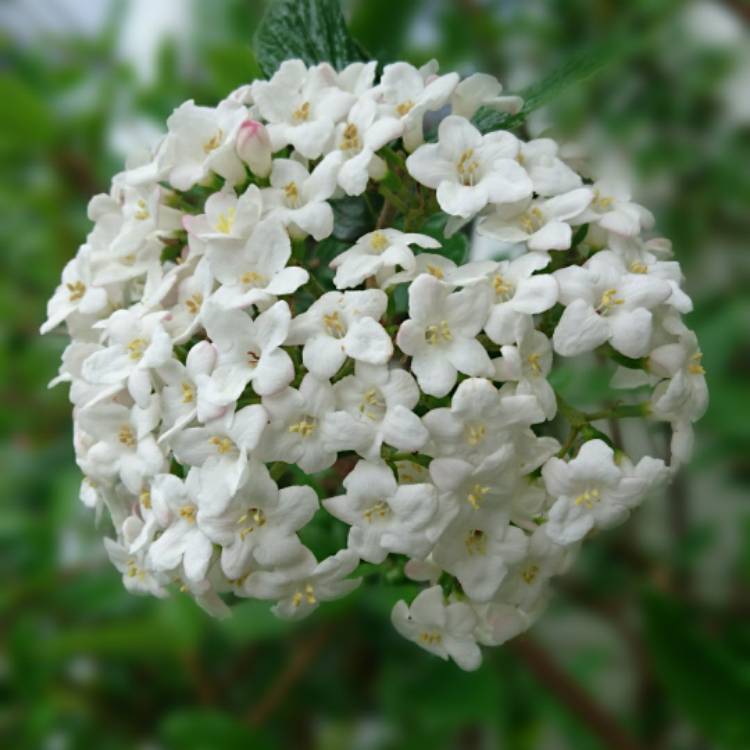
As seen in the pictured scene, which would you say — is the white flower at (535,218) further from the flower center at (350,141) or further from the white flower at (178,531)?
the white flower at (178,531)

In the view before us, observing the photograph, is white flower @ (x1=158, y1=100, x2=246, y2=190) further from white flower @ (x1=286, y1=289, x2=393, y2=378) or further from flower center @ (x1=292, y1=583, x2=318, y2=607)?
flower center @ (x1=292, y1=583, x2=318, y2=607)

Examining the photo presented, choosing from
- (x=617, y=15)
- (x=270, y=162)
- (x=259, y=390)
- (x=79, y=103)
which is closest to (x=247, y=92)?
(x=270, y=162)

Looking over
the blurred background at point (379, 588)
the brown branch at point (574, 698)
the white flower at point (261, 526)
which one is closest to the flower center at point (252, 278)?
the white flower at point (261, 526)

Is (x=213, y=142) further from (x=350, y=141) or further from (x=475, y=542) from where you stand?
(x=475, y=542)

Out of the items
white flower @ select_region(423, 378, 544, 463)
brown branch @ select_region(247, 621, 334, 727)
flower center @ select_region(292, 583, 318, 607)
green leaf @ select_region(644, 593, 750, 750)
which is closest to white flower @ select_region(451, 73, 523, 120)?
white flower @ select_region(423, 378, 544, 463)

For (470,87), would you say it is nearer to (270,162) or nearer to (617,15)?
(270,162)
